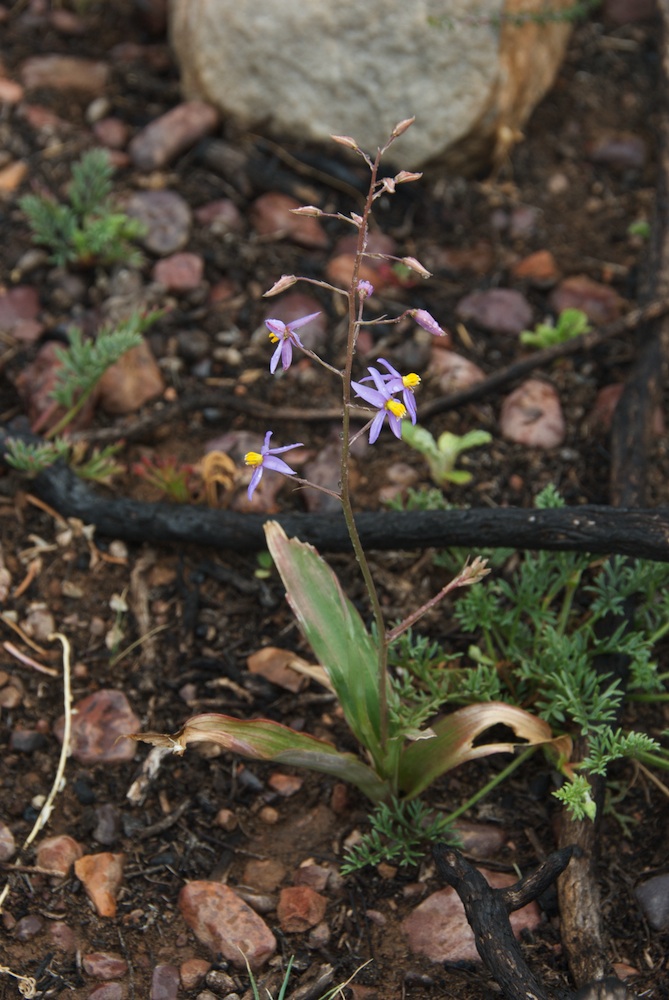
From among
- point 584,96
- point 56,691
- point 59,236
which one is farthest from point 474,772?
point 584,96

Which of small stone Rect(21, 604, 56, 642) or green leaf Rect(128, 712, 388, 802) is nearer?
green leaf Rect(128, 712, 388, 802)

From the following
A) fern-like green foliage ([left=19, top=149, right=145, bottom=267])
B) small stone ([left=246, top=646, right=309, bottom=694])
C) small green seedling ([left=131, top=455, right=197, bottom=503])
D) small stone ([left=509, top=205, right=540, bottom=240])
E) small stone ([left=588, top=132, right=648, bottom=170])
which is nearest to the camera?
small stone ([left=246, top=646, right=309, bottom=694])

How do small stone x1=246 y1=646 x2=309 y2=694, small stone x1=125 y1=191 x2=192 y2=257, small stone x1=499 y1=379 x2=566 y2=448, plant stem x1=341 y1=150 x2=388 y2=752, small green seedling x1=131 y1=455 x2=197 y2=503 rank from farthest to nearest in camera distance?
small stone x1=125 y1=191 x2=192 y2=257 → small stone x1=499 y1=379 x2=566 y2=448 → small green seedling x1=131 y1=455 x2=197 y2=503 → small stone x1=246 y1=646 x2=309 y2=694 → plant stem x1=341 y1=150 x2=388 y2=752

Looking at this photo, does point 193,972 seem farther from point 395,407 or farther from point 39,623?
point 395,407

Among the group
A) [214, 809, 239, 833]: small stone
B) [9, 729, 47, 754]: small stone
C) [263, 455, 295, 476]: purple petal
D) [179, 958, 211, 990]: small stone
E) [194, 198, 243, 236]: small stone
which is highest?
[263, 455, 295, 476]: purple petal

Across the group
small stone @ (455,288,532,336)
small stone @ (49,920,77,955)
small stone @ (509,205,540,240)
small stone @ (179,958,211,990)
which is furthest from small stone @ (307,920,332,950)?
small stone @ (509,205,540,240)

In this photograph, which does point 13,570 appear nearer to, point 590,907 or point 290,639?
point 290,639

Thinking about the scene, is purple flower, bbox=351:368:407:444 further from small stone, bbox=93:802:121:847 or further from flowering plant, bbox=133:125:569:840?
small stone, bbox=93:802:121:847
